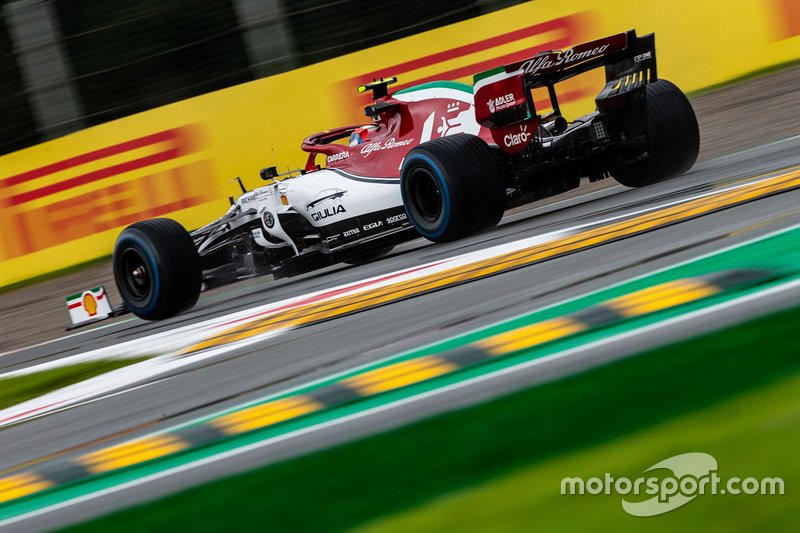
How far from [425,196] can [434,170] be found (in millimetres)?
442

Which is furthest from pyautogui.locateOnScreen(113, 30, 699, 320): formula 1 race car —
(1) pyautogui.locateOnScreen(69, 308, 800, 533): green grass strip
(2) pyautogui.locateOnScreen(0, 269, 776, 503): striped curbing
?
(1) pyautogui.locateOnScreen(69, 308, 800, 533): green grass strip

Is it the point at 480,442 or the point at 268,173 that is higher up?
the point at 268,173

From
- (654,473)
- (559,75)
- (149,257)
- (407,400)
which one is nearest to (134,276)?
(149,257)

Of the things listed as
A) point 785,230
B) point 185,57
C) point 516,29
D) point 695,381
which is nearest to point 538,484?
point 695,381

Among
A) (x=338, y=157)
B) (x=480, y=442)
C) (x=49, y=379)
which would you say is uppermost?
(x=338, y=157)

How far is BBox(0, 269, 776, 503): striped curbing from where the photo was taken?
334 cm

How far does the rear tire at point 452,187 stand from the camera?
251 inches

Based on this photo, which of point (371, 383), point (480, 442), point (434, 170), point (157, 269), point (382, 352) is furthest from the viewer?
point (157, 269)

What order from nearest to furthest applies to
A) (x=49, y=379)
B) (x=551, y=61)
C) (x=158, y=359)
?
(x=158, y=359) < (x=49, y=379) < (x=551, y=61)

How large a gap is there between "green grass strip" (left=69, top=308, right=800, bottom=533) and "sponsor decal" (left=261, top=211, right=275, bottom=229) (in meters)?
5.05

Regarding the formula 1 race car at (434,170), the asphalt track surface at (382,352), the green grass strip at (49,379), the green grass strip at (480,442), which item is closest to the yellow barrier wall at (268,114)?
the formula 1 race car at (434,170)

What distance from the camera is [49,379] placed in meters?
6.27

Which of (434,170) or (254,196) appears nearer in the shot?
(434,170)

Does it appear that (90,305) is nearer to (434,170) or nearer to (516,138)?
(434,170)
